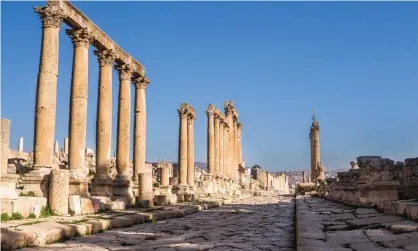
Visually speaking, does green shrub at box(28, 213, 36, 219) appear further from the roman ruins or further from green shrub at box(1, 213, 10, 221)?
green shrub at box(1, 213, 10, 221)

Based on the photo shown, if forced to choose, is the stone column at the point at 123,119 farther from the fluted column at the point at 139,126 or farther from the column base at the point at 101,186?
the column base at the point at 101,186

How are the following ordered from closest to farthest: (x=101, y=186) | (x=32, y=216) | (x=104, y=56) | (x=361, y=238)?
(x=361, y=238) → (x=32, y=216) → (x=101, y=186) → (x=104, y=56)

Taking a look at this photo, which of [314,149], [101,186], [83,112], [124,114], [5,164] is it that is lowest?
[101,186]

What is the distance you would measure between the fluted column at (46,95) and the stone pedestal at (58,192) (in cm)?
225

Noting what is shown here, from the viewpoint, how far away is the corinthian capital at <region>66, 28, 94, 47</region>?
1586 centimetres

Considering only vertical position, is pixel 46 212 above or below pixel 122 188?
below

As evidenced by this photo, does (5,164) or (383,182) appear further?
(383,182)

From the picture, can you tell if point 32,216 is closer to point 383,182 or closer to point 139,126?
point 383,182

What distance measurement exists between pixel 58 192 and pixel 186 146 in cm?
1712

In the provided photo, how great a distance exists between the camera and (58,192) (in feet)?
36.2

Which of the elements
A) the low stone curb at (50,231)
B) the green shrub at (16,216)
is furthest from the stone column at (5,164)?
the low stone curb at (50,231)

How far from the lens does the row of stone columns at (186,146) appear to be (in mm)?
26844

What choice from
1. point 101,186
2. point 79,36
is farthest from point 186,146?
point 79,36

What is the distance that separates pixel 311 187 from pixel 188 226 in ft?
116
